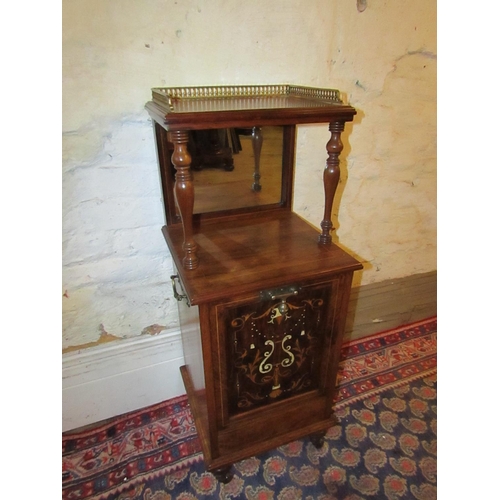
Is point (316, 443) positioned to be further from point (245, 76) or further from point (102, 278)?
point (245, 76)

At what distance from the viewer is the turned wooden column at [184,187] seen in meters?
0.80

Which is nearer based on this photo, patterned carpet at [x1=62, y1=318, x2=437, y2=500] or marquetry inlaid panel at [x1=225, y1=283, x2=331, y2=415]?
marquetry inlaid panel at [x1=225, y1=283, x2=331, y2=415]

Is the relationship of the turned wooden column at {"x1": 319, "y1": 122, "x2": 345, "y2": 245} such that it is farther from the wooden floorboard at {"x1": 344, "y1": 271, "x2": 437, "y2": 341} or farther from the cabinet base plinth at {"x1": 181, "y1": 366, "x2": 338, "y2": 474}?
the wooden floorboard at {"x1": 344, "y1": 271, "x2": 437, "y2": 341}

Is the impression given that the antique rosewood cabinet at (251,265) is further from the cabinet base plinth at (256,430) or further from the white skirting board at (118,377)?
the white skirting board at (118,377)

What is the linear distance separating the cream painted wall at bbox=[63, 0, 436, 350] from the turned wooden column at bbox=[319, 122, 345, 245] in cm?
30

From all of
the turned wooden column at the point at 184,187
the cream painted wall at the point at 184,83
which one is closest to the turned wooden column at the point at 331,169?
the cream painted wall at the point at 184,83

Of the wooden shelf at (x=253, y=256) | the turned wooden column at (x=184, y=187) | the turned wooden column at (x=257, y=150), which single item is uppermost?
the turned wooden column at (x=257, y=150)

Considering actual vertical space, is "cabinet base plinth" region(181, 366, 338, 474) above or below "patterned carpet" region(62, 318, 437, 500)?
above

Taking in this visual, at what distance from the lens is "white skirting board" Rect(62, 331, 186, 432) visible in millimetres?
1363

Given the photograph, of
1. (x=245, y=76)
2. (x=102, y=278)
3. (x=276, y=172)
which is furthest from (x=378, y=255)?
(x=102, y=278)

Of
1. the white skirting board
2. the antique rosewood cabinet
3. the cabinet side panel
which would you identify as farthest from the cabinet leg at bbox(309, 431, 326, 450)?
the white skirting board

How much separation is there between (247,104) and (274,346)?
71cm

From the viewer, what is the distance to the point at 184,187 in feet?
2.75

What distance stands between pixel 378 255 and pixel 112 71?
139 centimetres
